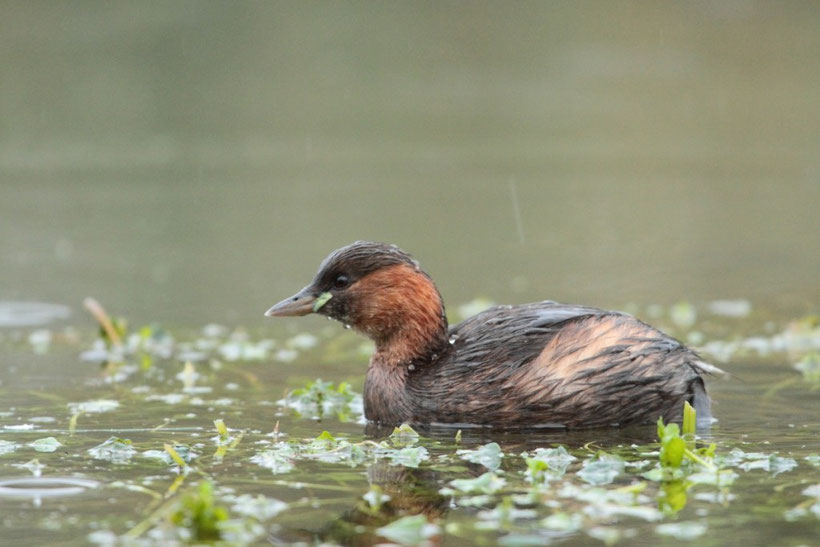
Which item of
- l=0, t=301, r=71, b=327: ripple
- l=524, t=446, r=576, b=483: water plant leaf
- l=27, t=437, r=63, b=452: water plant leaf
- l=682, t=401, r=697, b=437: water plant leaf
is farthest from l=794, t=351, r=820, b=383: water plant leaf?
l=0, t=301, r=71, b=327: ripple

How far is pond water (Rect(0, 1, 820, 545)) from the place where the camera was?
17.0 ft

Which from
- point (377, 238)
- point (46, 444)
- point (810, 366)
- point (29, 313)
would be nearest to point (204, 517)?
point (46, 444)

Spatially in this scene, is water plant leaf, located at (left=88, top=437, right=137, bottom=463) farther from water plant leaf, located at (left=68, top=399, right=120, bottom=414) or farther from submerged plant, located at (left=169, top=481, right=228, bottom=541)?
submerged plant, located at (left=169, top=481, right=228, bottom=541)

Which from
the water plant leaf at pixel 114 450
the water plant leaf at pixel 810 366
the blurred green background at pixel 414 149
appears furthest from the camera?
the blurred green background at pixel 414 149

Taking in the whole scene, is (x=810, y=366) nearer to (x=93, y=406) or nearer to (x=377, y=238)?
(x=93, y=406)

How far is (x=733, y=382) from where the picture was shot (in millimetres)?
7949

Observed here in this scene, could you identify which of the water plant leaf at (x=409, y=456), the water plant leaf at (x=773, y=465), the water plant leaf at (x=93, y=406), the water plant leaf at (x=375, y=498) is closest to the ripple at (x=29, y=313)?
the water plant leaf at (x=93, y=406)

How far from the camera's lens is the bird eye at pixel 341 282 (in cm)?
741

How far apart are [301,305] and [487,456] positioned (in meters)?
1.93

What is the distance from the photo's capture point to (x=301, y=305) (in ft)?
24.3

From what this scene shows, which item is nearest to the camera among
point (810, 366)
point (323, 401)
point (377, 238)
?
point (323, 401)

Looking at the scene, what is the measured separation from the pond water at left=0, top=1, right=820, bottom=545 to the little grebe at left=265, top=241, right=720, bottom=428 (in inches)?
7.6

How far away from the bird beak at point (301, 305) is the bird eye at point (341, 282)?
0.24ft

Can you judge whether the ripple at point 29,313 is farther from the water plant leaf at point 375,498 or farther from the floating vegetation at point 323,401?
the water plant leaf at point 375,498
